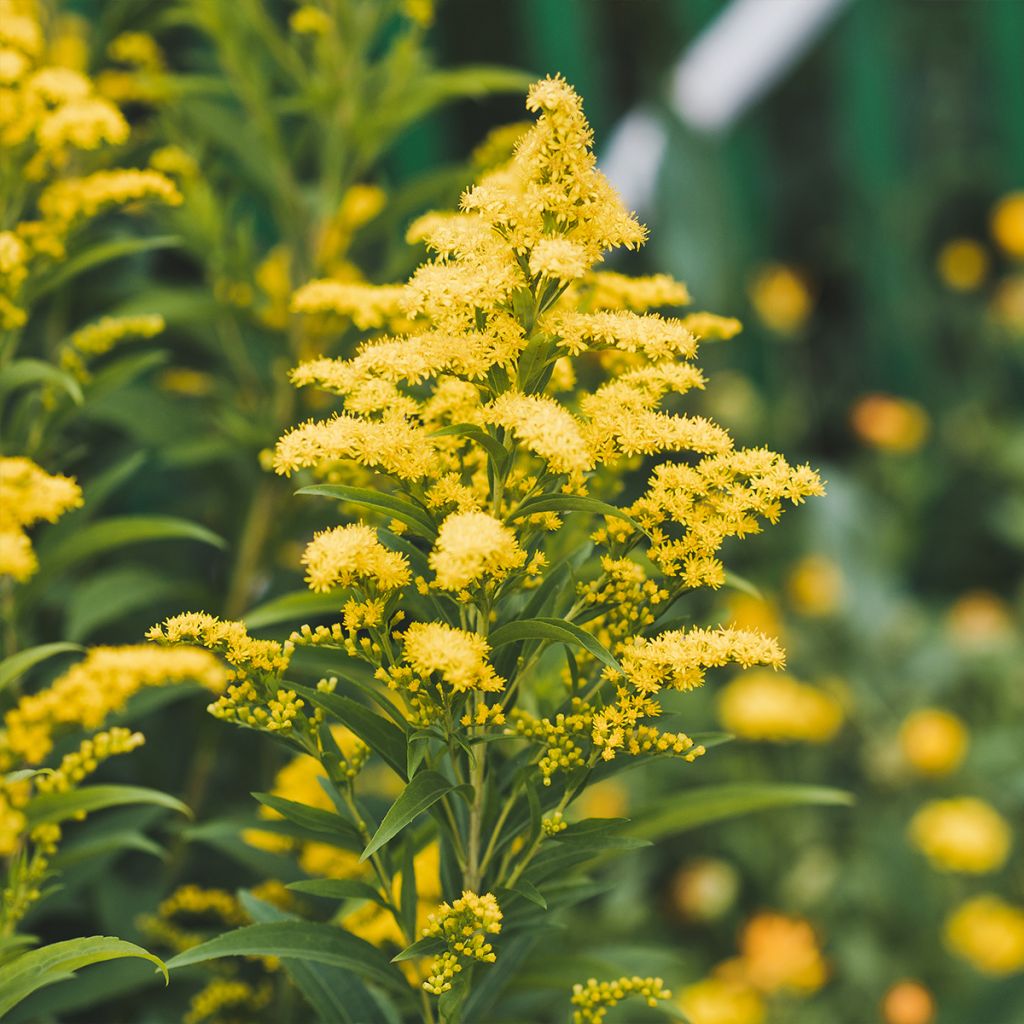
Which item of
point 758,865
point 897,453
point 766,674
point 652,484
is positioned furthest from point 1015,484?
point 652,484

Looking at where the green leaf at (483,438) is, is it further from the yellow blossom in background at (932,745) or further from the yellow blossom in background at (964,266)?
the yellow blossom in background at (964,266)

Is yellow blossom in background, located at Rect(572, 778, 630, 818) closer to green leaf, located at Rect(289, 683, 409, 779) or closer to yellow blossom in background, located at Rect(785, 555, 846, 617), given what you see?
yellow blossom in background, located at Rect(785, 555, 846, 617)

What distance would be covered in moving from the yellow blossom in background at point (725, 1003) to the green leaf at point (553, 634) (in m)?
1.45

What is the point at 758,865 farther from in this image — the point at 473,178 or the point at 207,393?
the point at 473,178

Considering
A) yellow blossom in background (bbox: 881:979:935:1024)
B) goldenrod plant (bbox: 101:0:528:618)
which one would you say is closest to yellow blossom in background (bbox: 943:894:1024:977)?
yellow blossom in background (bbox: 881:979:935:1024)

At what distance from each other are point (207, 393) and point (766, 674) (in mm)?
1561

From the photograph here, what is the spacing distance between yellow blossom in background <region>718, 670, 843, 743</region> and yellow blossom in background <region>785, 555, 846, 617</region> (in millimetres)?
288

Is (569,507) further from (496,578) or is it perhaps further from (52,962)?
(52,962)

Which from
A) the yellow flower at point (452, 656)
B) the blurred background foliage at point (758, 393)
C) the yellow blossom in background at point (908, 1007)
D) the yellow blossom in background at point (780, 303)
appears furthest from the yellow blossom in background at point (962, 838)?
the yellow flower at point (452, 656)

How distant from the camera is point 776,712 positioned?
234 centimetres

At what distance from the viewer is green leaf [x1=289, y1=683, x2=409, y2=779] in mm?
706

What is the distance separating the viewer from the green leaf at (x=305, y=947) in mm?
693

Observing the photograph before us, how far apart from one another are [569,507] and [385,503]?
4.2 inches

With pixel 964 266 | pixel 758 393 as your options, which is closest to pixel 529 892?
pixel 758 393
